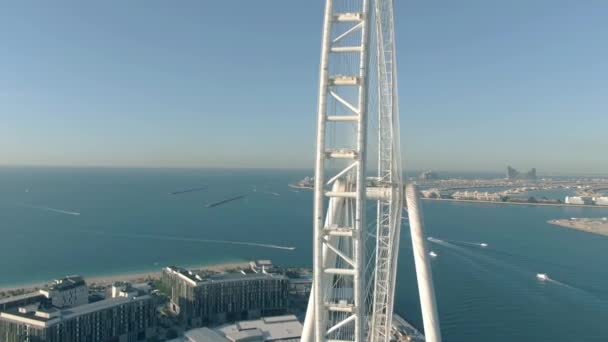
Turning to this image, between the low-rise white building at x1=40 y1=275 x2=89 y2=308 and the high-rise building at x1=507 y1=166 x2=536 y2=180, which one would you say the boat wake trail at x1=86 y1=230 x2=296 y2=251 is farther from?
the high-rise building at x1=507 y1=166 x2=536 y2=180

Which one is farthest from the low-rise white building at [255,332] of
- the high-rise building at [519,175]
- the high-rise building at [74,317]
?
the high-rise building at [519,175]

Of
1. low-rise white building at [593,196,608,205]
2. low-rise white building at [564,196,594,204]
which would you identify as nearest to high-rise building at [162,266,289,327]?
low-rise white building at [564,196,594,204]

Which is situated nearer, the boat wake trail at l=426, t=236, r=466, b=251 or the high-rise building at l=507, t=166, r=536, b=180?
the boat wake trail at l=426, t=236, r=466, b=251

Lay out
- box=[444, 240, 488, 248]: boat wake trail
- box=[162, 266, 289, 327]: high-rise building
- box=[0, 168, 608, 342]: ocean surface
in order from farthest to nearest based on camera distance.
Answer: box=[444, 240, 488, 248]: boat wake trail
box=[0, 168, 608, 342]: ocean surface
box=[162, 266, 289, 327]: high-rise building

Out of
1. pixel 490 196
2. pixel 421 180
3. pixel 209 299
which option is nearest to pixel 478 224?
pixel 490 196

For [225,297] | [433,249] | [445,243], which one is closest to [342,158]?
[225,297]

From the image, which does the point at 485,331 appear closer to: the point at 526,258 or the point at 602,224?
the point at 526,258

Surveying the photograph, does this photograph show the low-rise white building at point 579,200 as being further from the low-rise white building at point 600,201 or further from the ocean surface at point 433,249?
the ocean surface at point 433,249

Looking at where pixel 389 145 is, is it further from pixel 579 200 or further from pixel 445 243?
pixel 579 200
